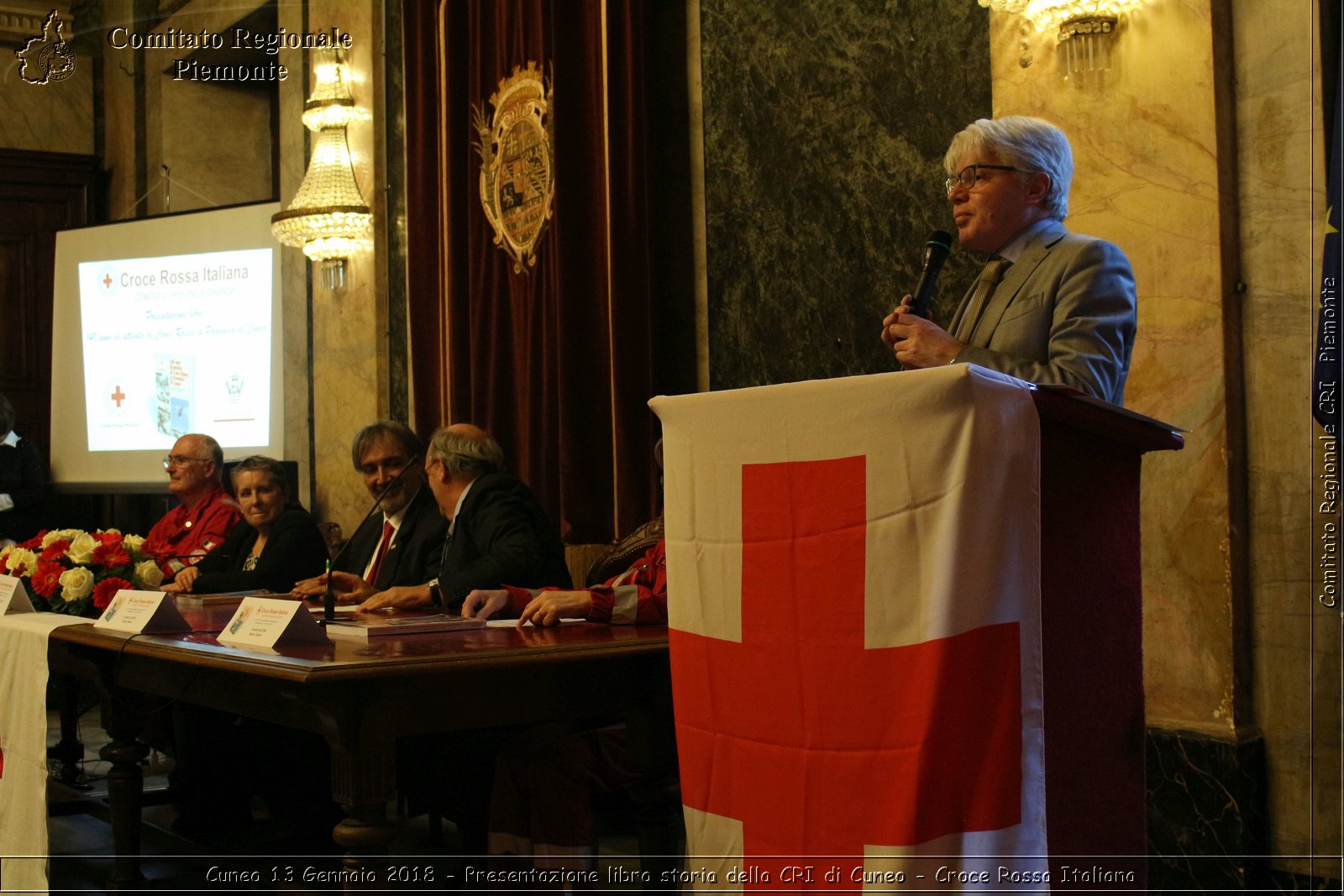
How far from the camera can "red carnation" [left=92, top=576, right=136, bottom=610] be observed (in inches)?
135

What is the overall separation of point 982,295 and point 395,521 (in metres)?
2.40

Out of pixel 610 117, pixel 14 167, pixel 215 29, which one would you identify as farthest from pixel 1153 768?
pixel 14 167

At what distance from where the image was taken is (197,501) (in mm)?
5258

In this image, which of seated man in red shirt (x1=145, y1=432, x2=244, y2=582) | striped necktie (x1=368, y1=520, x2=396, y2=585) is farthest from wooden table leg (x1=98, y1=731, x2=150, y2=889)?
seated man in red shirt (x1=145, y1=432, x2=244, y2=582)

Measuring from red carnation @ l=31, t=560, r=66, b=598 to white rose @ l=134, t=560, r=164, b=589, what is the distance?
197 mm

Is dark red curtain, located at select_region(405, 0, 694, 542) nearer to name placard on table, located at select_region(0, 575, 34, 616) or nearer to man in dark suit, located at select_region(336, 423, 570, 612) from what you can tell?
man in dark suit, located at select_region(336, 423, 570, 612)

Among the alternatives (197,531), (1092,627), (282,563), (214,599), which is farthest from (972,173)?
(197,531)

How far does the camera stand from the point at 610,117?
183 inches

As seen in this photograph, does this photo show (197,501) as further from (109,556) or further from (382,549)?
(109,556)

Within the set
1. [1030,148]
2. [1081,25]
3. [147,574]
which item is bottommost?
[147,574]

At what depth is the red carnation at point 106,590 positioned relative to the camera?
3.43 meters

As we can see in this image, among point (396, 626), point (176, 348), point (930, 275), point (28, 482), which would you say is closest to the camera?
point (930, 275)

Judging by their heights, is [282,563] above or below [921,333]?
below

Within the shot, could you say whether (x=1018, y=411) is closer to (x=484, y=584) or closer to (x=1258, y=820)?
(x=1258, y=820)
